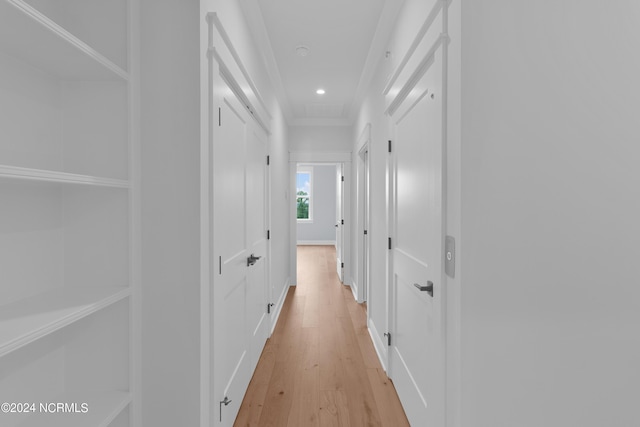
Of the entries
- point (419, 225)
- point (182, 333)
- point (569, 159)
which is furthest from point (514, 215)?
point (182, 333)

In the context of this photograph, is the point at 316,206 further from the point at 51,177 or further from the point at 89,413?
the point at 51,177

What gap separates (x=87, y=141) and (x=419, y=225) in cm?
153

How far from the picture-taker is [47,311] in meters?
0.95

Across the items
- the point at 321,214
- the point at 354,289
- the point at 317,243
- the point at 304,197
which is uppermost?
the point at 304,197

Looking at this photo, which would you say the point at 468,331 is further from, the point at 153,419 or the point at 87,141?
the point at 87,141

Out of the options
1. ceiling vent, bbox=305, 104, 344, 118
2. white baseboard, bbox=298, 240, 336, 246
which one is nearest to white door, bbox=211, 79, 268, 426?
ceiling vent, bbox=305, 104, 344, 118

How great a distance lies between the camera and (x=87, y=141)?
1207mm

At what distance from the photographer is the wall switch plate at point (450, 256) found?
1229mm

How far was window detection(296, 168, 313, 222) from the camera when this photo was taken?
31.6 feet

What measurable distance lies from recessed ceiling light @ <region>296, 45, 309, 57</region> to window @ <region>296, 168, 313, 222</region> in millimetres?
6816

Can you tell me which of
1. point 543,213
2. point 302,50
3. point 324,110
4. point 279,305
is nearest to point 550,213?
point 543,213

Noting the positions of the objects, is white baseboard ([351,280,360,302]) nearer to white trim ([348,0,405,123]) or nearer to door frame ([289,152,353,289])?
door frame ([289,152,353,289])

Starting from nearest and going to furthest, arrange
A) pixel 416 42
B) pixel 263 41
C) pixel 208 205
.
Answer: pixel 208 205, pixel 416 42, pixel 263 41

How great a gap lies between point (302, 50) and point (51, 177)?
230cm
